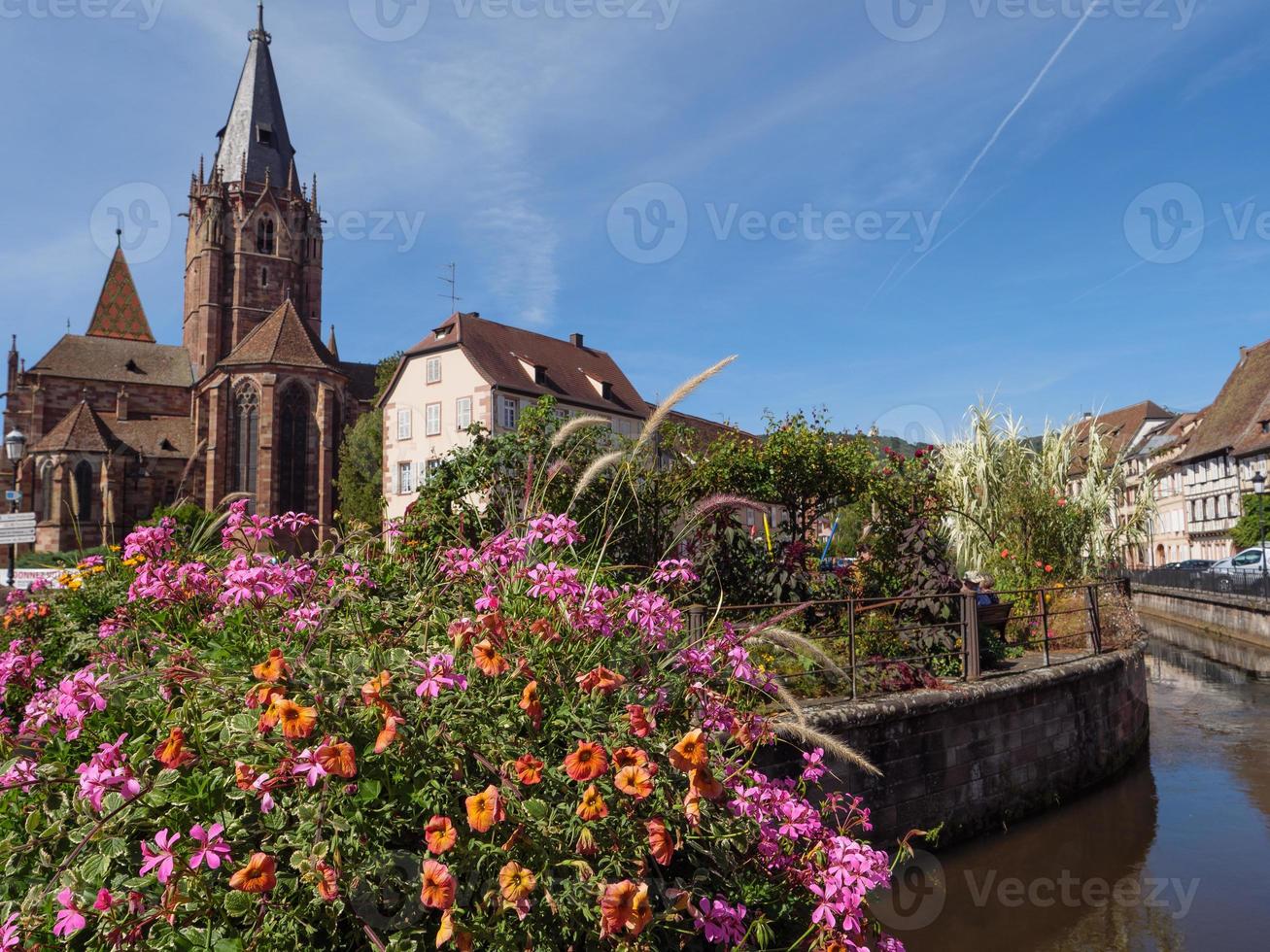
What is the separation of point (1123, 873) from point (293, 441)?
54508 mm

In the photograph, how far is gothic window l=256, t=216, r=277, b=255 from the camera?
6469cm

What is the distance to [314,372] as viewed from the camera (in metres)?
55.9

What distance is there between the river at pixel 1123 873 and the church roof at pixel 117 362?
217ft

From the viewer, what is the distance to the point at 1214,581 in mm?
28641

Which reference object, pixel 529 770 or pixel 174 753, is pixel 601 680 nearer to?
pixel 529 770

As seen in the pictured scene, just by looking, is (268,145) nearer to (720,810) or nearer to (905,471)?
(905,471)

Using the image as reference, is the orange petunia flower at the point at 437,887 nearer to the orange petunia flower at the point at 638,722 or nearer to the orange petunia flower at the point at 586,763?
the orange petunia flower at the point at 586,763

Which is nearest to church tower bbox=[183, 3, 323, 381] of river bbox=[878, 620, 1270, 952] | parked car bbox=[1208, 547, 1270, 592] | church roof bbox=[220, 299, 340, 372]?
church roof bbox=[220, 299, 340, 372]

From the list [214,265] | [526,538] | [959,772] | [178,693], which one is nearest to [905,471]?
[959,772]

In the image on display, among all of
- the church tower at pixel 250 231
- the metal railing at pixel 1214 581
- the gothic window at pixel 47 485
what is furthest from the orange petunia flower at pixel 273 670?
the church tower at pixel 250 231

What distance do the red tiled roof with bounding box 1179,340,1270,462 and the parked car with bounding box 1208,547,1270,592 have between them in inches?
562

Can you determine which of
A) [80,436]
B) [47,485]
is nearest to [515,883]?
[80,436]

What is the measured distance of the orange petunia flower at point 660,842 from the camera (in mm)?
2389

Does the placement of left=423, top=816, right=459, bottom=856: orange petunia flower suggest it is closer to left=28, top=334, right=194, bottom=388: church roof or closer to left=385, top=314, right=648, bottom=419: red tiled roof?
left=385, top=314, right=648, bottom=419: red tiled roof
